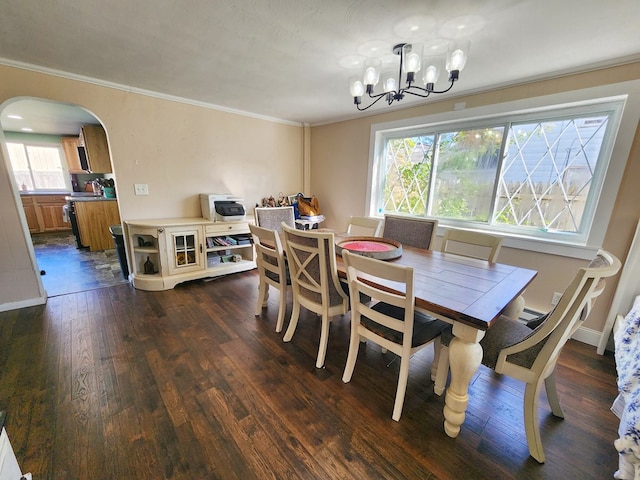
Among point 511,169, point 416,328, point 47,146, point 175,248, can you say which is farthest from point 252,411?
point 47,146

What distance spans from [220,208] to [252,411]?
242 cm

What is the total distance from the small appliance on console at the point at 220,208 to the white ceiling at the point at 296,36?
4.21 ft

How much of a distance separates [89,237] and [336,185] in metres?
Answer: 4.23

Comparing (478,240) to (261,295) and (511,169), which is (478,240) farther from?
(261,295)

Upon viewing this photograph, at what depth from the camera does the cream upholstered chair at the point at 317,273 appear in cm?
162

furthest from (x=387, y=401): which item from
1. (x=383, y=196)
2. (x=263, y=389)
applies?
(x=383, y=196)

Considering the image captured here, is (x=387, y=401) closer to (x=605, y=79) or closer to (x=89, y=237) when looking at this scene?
(x=605, y=79)

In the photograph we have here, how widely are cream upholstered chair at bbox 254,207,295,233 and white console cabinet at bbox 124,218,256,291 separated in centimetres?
81

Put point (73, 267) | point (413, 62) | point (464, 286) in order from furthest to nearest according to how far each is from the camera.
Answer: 1. point (73, 267)
2. point (413, 62)
3. point (464, 286)

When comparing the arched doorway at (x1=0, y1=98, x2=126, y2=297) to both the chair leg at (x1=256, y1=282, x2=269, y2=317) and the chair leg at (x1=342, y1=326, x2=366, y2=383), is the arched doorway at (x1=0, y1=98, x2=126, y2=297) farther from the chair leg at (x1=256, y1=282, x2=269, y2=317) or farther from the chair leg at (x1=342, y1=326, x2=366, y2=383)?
the chair leg at (x1=342, y1=326, x2=366, y2=383)

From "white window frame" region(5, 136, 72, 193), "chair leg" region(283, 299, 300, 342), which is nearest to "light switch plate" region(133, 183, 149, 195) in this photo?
"chair leg" region(283, 299, 300, 342)

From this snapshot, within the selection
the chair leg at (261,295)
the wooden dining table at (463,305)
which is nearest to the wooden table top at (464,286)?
the wooden dining table at (463,305)

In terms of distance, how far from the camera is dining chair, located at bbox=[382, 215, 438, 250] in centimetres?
232

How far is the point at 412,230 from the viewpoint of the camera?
242 cm
